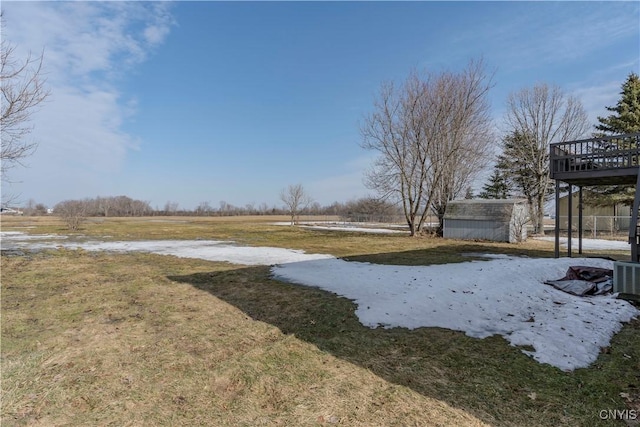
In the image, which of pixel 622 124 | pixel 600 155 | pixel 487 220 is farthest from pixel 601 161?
pixel 622 124

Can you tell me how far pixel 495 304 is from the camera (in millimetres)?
5711

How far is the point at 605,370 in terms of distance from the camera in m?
3.57

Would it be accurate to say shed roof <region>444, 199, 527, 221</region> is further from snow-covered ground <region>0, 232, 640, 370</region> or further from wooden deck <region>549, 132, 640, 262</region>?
snow-covered ground <region>0, 232, 640, 370</region>

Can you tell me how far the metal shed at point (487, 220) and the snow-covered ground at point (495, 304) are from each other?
1124 cm

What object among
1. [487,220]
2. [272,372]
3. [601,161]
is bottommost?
[272,372]

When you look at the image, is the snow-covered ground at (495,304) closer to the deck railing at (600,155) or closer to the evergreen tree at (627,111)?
the deck railing at (600,155)

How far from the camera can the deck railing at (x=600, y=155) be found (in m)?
9.11

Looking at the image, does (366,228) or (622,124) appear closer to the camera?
(622,124)

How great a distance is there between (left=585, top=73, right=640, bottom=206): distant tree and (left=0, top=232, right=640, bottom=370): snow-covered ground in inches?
796

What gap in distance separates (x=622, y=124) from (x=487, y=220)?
1342 cm

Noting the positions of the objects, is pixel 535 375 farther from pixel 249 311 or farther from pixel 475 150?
pixel 475 150

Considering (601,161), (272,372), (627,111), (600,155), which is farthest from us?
(627,111)

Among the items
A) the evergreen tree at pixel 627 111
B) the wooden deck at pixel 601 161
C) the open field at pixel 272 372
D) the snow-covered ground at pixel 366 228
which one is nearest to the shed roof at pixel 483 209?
the snow-covered ground at pixel 366 228

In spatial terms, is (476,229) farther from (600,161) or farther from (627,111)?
(627,111)
